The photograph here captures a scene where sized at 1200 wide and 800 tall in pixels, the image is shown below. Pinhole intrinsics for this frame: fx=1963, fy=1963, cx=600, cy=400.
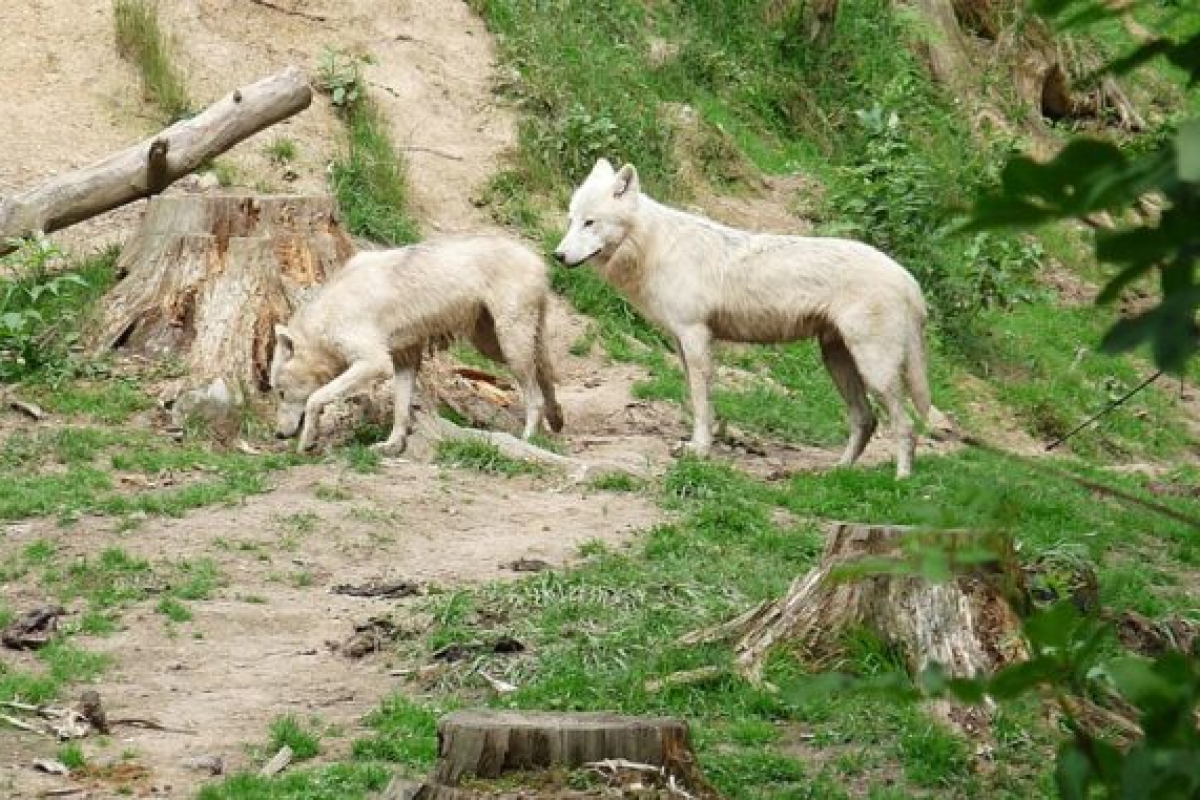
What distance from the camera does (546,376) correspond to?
12656 mm

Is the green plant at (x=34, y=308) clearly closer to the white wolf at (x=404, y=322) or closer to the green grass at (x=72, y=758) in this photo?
the white wolf at (x=404, y=322)

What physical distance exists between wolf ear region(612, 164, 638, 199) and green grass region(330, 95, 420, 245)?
2.91m

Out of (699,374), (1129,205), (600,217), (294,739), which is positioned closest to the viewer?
(1129,205)

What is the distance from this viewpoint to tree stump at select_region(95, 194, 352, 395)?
1247 centimetres

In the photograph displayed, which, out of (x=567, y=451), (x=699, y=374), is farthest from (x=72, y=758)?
(x=699, y=374)

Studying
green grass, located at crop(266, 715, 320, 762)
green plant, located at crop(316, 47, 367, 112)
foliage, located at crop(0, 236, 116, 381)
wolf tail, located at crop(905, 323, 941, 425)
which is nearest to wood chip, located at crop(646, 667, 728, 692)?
green grass, located at crop(266, 715, 320, 762)

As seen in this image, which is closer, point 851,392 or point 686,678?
point 686,678

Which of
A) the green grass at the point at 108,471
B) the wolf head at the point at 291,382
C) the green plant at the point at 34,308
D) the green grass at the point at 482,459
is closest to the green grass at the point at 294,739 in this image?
the green grass at the point at 108,471

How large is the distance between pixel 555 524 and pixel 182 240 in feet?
13.0

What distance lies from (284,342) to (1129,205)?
1054cm

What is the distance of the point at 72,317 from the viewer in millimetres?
12984

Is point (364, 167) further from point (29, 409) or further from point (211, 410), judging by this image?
point (29, 409)

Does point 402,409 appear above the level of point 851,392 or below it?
above

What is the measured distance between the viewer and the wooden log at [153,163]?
13.4 meters
